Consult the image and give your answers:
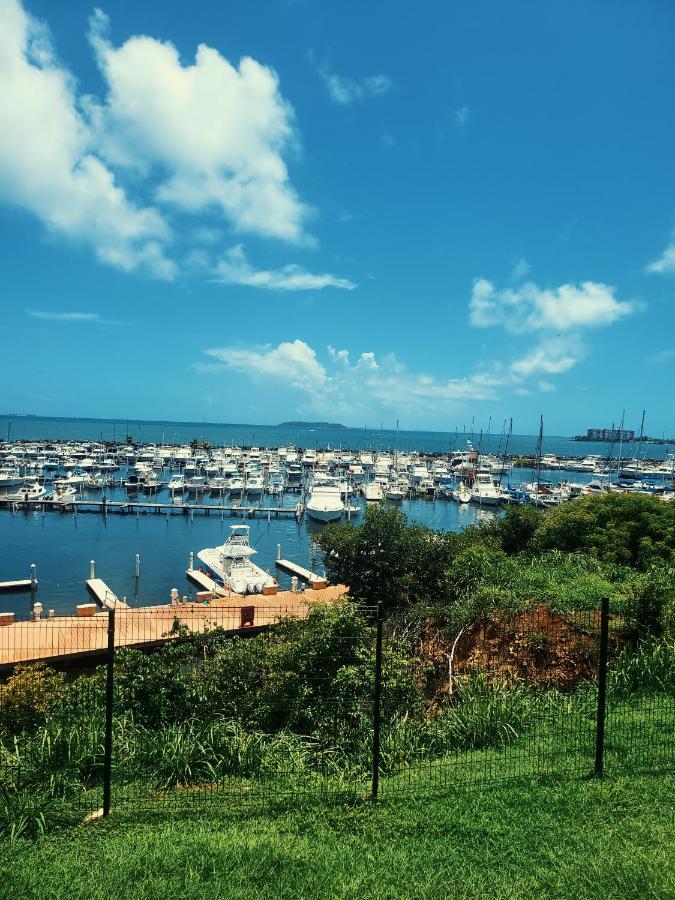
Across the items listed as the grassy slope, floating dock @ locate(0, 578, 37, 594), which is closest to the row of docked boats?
floating dock @ locate(0, 578, 37, 594)

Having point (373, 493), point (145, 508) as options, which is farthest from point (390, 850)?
point (373, 493)

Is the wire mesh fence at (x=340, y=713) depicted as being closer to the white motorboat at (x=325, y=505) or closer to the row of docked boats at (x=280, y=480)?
the white motorboat at (x=325, y=505)

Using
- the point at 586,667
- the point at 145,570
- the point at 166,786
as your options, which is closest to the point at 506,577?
the point at 586,667

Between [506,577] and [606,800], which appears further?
[506,577]

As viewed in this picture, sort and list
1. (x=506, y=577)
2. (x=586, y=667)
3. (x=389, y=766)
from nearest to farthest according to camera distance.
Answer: (x=389, y=766) → (x=586, y=667) → (x=506, y=577)

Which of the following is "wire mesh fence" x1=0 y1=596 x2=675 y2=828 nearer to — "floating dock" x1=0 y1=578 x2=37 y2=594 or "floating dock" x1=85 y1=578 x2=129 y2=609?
"floating dock" x1=85 y1=578 x2=129 y2=609

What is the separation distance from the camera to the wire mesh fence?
18.8 feet

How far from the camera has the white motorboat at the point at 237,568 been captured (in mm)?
25750

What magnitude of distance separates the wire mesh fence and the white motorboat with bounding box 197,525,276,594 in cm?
1558

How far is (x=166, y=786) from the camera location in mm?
5879

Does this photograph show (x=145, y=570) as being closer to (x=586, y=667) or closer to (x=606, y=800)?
(x=586, y=667)

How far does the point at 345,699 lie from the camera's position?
751 centimetres

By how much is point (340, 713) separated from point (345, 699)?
19cm

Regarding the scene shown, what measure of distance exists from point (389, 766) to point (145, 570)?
2856cm
